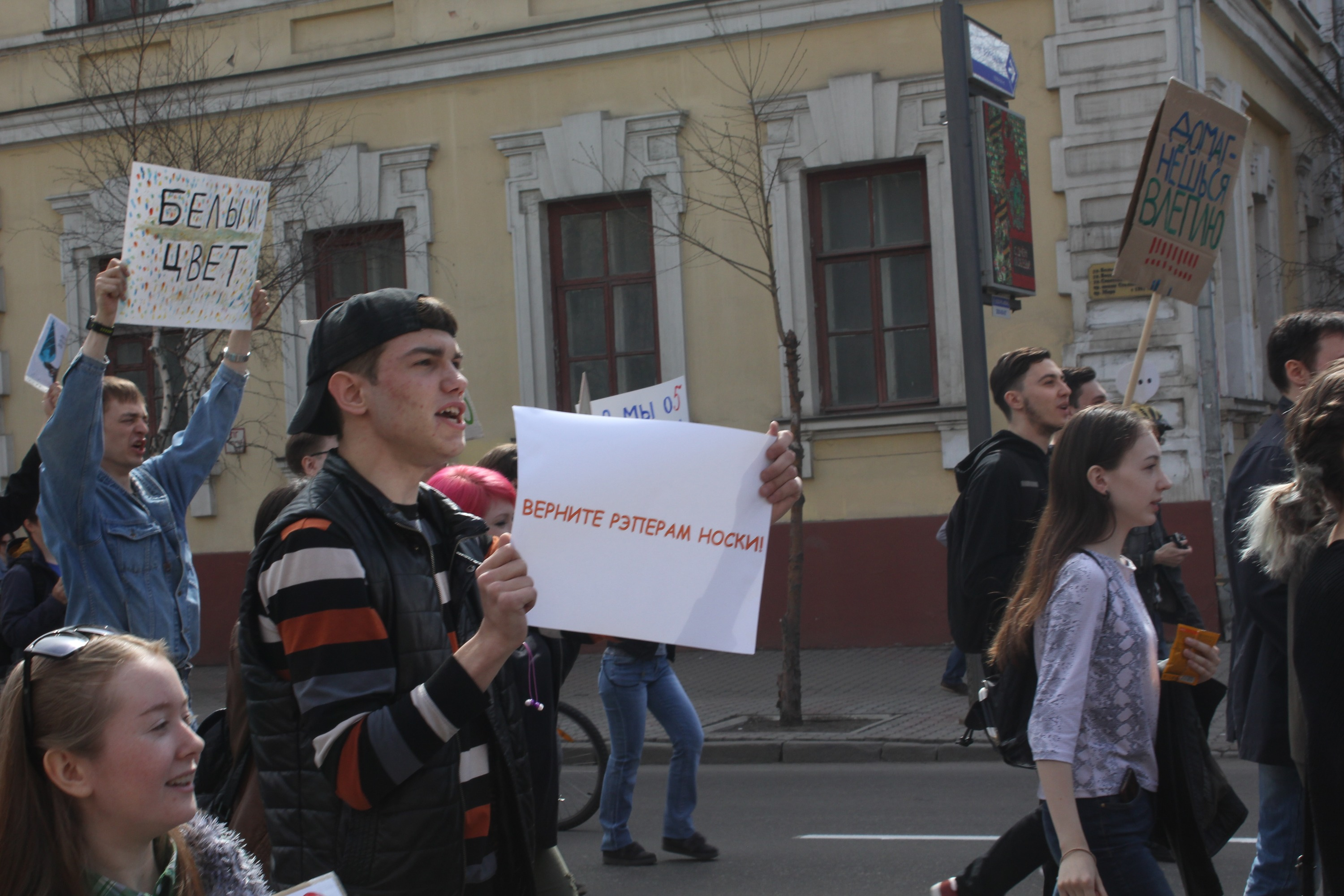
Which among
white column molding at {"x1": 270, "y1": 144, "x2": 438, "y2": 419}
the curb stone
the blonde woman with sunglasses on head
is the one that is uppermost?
white column molding at {"x1": 270, "y1": 144, "x2": 438, "y2": 419}

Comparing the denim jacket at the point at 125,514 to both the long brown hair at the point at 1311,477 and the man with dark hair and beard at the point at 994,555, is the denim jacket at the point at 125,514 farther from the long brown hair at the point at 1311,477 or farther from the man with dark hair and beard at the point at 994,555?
the long brown hair at the point at 1311,477

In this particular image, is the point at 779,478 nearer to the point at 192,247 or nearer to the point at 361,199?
the point at 192,247

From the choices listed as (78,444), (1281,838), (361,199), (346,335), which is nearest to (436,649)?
(346,335)

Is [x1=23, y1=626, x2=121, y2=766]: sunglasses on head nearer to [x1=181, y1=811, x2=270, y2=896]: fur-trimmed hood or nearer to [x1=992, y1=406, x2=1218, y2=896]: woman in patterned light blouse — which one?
[x1=181, y1=811, x2=270, y2=896]: fur-trimmed hood

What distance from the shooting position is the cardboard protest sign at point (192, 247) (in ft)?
17.1

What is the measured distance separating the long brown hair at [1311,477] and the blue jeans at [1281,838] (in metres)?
1.12

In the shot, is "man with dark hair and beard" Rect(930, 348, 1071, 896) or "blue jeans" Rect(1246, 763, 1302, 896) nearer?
"blue jeans" Rect(1246, 763, 1302, 896)

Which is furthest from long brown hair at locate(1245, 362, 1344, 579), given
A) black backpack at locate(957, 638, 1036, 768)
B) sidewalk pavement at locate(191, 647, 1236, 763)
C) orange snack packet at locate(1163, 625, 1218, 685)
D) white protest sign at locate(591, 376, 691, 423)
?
white protest sign at locate(591, 376, 691, 423)

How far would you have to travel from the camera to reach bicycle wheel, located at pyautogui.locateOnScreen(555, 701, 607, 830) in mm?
7859

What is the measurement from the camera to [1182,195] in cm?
732

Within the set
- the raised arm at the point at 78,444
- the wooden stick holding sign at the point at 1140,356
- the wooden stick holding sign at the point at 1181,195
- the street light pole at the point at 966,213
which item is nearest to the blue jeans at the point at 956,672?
the street light pole at the point at 966,213

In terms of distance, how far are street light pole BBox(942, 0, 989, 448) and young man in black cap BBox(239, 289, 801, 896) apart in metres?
7.07

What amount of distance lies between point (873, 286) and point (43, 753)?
1255 centimetres

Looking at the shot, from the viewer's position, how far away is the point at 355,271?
16094 millimetres
